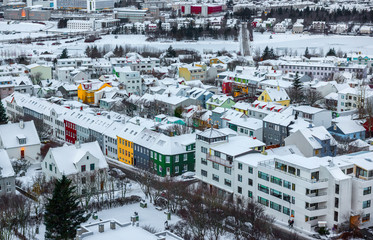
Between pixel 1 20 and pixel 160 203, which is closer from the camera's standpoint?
pixel 160 203

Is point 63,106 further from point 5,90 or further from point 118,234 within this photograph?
point 118,234

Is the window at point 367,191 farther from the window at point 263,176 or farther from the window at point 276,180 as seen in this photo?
the window at point 263,176

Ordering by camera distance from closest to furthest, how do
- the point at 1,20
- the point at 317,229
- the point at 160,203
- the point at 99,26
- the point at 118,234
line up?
the point at 118,234 → the point at 317,229 → the point at 160,203 → the point at 99,26 → the point at 1,20

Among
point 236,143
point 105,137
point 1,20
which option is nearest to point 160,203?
point 236,143

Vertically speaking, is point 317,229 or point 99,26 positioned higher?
point 99,26

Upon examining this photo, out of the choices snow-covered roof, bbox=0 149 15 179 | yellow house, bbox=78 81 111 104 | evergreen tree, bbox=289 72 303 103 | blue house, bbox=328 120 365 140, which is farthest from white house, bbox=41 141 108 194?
evergreen tree, bbox=289 72 303 103

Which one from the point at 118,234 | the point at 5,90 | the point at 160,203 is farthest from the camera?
the point at 5,90
